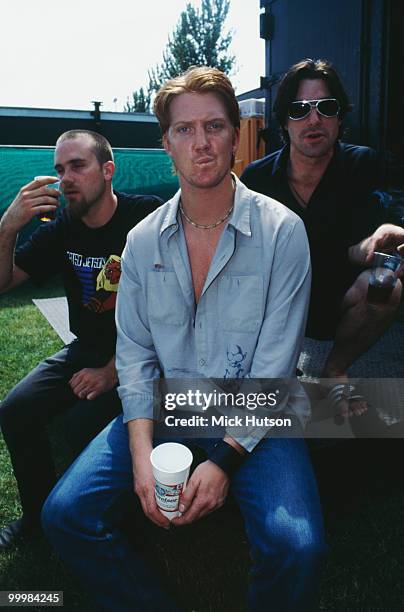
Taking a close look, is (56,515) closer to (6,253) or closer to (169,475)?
(169,475)

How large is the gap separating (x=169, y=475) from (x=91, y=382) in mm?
1028

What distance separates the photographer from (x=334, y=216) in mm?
2826

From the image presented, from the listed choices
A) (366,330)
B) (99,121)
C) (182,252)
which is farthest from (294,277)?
(99,121)

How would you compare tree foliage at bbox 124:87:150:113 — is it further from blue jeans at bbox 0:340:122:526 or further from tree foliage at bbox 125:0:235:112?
blue jeans at bbox 0:340:122:526

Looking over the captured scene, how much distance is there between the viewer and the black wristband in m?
1.64

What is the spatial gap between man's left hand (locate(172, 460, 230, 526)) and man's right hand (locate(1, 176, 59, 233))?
159 cm

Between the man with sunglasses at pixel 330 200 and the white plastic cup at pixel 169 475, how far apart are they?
133cm

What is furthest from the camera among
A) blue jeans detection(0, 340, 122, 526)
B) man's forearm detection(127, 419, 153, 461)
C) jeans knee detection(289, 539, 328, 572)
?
blue jeans detection(0, 340, 122, 526)

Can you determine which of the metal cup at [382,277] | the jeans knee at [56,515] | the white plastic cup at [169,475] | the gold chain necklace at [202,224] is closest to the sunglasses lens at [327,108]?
the metal cup at [382,277]

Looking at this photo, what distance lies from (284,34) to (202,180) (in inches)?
156

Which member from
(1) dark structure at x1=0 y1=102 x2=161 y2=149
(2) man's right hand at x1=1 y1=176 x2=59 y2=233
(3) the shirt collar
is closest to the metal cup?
(3) the shirt collar

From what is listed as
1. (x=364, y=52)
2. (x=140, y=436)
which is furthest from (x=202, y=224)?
(x=364, y=52)

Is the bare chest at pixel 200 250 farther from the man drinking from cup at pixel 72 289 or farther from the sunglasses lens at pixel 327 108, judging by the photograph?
the sunglasses lens at pixel 327 108

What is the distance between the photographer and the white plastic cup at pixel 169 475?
1535 millimetres
